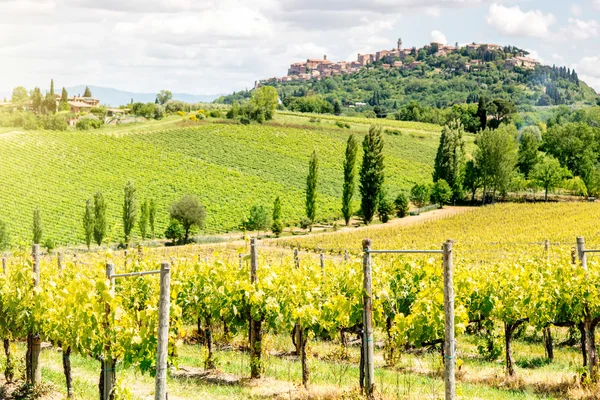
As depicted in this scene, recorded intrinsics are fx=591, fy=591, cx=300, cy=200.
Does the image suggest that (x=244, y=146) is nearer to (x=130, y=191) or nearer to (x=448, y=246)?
(x=130, y=191)

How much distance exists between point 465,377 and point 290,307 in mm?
3697

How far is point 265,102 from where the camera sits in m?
104

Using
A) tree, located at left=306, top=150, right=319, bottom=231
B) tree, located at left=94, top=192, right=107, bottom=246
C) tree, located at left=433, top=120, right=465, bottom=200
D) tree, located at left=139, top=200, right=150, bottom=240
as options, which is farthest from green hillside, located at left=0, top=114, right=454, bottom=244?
tree, located at left=433, top=120, right=465, bottom=200

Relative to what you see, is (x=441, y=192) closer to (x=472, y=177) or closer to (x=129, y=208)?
(x=472, y=177)

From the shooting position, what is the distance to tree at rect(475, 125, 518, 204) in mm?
64938

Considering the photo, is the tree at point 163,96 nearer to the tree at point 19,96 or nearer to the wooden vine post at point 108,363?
the tree at point 19,96

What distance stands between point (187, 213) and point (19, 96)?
11723cm

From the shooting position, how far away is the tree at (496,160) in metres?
64.9

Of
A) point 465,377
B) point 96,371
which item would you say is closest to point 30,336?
point 96,371

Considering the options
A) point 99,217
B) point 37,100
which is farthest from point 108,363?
point 37,100

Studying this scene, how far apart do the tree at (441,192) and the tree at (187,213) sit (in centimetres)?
2684

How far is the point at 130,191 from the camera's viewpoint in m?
51.1

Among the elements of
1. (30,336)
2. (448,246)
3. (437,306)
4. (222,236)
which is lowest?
(222,236)

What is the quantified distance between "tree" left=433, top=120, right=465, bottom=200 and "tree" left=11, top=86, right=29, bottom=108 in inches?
4268
